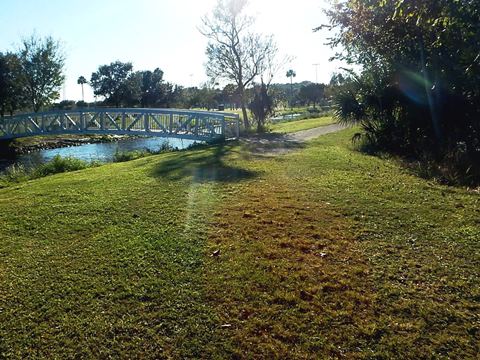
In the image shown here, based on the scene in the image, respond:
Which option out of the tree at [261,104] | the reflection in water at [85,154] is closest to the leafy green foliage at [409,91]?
the tree at [261,104]

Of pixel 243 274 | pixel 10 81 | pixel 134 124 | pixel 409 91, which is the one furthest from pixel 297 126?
pixel 10 81

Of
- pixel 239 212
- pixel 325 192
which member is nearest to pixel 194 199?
pixel 239 212

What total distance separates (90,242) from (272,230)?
8.30 ft

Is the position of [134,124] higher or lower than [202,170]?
higher

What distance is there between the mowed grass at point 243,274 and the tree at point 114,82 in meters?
56.3

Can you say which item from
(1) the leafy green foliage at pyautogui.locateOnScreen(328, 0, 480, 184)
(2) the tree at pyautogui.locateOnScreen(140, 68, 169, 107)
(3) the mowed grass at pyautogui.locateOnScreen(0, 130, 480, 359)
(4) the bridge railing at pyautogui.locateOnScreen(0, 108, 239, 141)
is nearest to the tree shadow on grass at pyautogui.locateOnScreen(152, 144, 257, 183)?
(3) the mowed grass at pyautogui.locateOnScreen(0, 130, 480, 359)

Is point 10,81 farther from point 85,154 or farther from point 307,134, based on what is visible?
point 307,134

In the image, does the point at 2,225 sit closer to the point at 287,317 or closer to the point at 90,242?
the point at 90,242

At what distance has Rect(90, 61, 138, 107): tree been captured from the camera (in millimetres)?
58969

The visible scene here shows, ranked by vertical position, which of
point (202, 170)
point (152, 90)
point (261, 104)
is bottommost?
point (202, 170)

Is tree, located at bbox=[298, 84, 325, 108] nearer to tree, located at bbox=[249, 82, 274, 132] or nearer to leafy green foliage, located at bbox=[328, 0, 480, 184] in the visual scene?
tree, located at bbox=[249, 82, 274, 132]

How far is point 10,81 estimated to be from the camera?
32.8 meters

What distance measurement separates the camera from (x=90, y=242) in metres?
4.76

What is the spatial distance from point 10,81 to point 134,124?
667 inches
